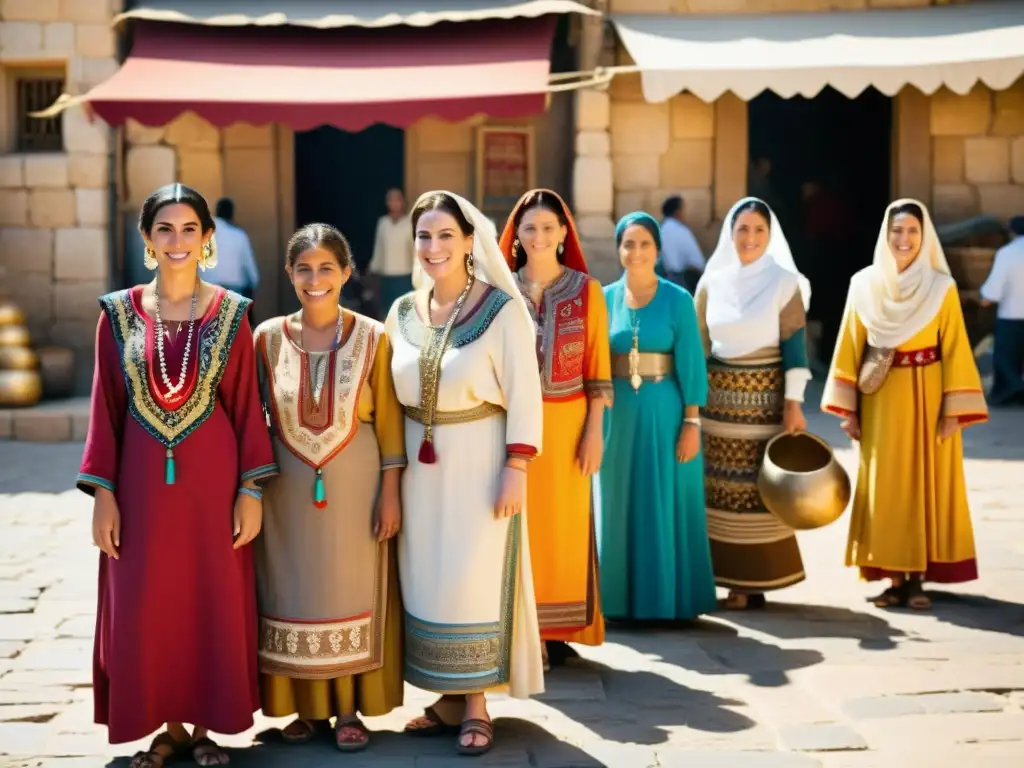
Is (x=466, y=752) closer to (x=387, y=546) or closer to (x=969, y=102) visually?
(x=387, y=546)

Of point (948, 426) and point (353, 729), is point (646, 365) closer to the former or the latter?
point (948, 426)

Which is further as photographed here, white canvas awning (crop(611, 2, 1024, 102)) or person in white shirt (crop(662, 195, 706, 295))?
person in white shirt (crop(662, 195, 706, 295))

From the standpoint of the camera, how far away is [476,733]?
404cm

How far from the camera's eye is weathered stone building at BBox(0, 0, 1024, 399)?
1173 cm

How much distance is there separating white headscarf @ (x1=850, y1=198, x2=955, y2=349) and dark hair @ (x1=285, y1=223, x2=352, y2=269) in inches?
104

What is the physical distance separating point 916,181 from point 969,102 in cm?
81

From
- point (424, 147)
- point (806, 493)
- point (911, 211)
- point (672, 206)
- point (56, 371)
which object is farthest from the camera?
point (424, 147)

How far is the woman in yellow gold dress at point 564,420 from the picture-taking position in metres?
4.75

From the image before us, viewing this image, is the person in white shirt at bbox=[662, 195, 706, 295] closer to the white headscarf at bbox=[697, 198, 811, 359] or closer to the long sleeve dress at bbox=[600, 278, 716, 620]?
the white headscarf at bbox=[697, 198, 811, 359]

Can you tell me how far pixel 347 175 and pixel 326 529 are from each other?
1144 centimetres

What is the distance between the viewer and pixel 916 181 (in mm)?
12531

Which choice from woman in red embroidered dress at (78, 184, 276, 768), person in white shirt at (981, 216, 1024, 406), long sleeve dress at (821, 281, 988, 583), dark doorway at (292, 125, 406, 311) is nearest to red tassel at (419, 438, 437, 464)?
woman in red embroidered dress at (78, 184, 276, 768)

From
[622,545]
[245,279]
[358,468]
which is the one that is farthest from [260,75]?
[358,468]

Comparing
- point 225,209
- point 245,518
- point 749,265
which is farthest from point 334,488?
point 225,209
